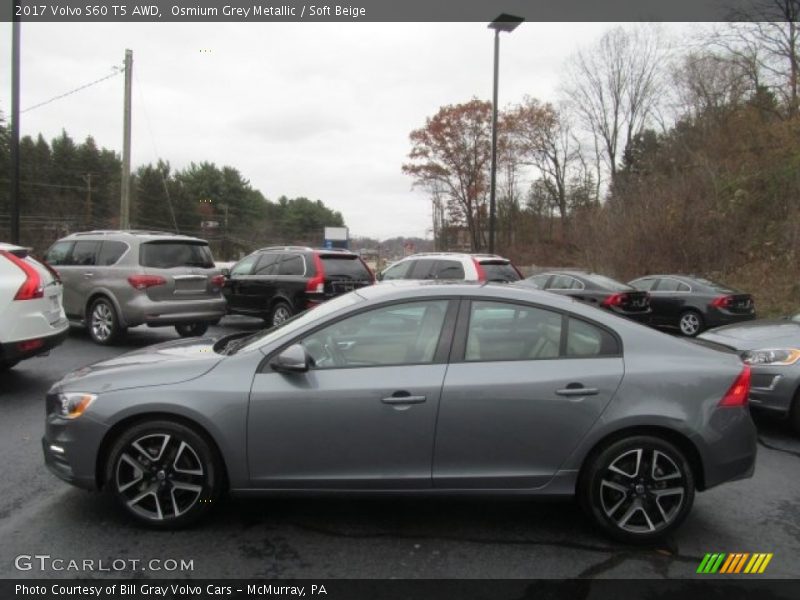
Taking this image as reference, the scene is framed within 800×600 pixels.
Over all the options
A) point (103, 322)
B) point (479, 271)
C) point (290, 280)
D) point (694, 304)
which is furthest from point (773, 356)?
point (103, 322)

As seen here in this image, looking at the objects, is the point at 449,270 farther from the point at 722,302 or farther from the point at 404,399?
the point at 404,399

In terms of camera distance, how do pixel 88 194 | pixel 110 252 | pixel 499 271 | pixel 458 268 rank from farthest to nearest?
pixel 88 194 < pixel 499 271 < pixel 458 268 < pixel 110 252

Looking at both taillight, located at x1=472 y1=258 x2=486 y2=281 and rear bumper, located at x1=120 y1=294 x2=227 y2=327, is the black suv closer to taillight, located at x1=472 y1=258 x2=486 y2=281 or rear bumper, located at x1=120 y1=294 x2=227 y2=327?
rear bumper, located at x1=120 y1=294 x2=227 y2=327

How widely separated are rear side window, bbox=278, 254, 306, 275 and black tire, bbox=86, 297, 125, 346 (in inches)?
122

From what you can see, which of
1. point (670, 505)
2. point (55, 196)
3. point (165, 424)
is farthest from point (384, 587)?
point (55, 196)

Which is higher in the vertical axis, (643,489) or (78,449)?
(78,449)

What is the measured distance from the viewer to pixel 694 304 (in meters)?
13.3

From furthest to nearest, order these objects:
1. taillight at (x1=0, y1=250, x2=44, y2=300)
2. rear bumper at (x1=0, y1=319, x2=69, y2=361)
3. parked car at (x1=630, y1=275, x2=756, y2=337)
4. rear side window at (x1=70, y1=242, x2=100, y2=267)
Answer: parked car at (x1=630, y1=275, x2=756, y2=337) < rear side window at (x1=70, y1=242, x2=100, y2=267) < taillight at (x1=0, y1=250, x2=44, y2=300) < rear bumper at (x1=0, y1=319, x2=69, y2=361)

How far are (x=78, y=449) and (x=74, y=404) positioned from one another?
0.26 m

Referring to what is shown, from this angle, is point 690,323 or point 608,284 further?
point 690,323

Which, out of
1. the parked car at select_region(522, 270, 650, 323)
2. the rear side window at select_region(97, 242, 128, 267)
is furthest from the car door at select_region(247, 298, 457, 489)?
the parked car at select_region(522, 270, 650, 323)

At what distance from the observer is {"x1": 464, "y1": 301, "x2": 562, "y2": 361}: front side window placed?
11.5 feet

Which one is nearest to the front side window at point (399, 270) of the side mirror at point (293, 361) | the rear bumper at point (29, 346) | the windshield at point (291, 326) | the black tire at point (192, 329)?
the black tire at point (192, 329)

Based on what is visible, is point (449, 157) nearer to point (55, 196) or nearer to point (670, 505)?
point (55, 196)
